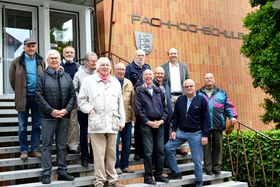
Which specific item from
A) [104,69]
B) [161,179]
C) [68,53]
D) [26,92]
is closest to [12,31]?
[68,53]

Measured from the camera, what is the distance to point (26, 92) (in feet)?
15.7

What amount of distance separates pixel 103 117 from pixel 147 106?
763 millimetres

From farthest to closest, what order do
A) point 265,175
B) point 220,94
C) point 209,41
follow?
point 209,41, point 265,175, point 220,94

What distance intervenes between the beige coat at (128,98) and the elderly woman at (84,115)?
50 centimetres

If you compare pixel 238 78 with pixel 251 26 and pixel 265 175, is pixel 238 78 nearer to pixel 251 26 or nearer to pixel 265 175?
pixel 251 26

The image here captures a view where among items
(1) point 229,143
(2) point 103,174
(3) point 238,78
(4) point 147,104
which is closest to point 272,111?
(1) point 229,143

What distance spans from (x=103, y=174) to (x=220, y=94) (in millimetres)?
2285

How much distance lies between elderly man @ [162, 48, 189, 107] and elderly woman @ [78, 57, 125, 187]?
142 centimetres

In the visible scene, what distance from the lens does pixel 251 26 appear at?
324 inches

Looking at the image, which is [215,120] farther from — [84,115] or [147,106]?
[84,115]

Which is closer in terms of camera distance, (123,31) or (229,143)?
(229,143)

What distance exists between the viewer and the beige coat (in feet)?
16.7

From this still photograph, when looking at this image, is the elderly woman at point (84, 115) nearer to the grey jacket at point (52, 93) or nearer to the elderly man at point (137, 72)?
the grey jacket at point (52, 93)

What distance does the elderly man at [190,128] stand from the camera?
510 cm
